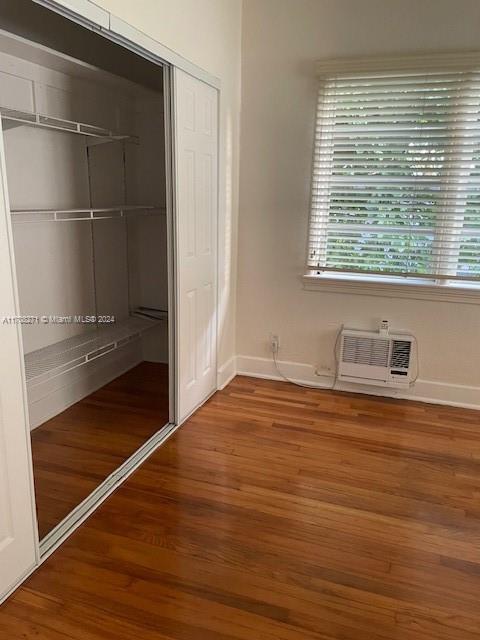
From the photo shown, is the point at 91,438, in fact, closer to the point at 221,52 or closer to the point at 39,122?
the point at 39,122

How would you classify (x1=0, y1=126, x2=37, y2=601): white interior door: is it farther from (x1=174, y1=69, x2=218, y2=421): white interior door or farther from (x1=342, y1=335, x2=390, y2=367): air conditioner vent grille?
(x1=342, y1=335, x2=390, y2=367): air conditioner vent grille

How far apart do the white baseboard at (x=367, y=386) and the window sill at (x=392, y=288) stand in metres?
0.63

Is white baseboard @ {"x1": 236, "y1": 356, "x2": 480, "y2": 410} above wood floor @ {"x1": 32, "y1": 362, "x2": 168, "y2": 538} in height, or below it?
above

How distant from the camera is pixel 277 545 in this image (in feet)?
7.02

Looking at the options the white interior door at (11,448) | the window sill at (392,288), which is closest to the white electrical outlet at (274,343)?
the window sill at (392,288)

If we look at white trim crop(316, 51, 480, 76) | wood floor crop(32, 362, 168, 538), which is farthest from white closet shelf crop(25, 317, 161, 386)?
white trim crop(316, 51, 480, 76)

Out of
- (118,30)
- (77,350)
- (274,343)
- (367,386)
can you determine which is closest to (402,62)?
(118,30)

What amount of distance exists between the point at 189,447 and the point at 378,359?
1554mm

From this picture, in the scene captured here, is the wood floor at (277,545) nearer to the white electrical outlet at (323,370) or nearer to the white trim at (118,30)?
the white electrical outlet at (323,370)

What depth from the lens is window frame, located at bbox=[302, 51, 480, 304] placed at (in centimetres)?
314

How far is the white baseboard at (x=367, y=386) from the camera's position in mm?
3576

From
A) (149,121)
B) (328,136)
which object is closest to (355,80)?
(328,136)

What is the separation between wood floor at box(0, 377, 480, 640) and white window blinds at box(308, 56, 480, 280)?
1.21 meters

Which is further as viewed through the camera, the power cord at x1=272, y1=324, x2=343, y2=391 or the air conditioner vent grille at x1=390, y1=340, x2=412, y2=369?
the power cord at x1=272, y1=324, x2=343, y2=391
